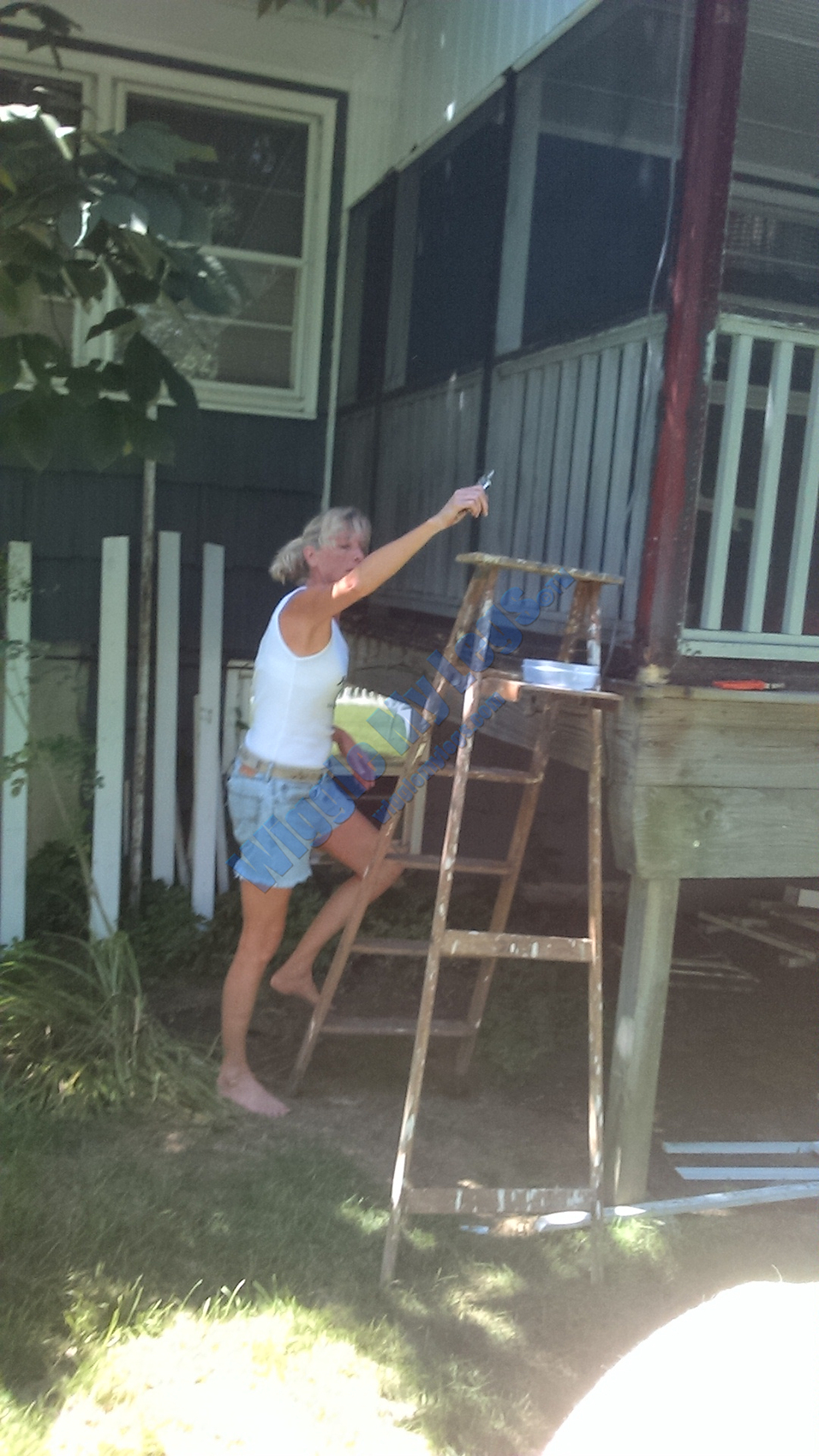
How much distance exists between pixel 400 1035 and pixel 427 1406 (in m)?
2.04

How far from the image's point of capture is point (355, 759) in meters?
4.87

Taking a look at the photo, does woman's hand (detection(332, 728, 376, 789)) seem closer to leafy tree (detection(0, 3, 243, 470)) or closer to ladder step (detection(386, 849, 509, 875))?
ladder step (detection(386, 849, 509, 875))

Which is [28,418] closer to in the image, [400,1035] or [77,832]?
[77,832]

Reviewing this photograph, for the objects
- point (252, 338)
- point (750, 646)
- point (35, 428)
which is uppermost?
point (252, 338)

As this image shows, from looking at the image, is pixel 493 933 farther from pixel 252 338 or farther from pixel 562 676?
pixel 252 338

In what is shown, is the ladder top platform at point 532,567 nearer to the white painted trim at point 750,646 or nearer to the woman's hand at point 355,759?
the white painted trim at point 750,646

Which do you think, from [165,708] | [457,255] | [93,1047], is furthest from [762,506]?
[165,708]

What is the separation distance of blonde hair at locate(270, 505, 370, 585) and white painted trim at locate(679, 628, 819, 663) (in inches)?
41.3

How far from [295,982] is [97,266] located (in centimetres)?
239

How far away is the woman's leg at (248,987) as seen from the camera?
3631 mm

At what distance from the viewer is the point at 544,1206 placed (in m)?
3.01

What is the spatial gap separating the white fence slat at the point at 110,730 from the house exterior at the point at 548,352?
889 millimetres

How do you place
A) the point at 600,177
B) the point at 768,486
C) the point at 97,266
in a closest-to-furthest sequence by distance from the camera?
the point at 97,266
the point at 768,486
the point at 600,177

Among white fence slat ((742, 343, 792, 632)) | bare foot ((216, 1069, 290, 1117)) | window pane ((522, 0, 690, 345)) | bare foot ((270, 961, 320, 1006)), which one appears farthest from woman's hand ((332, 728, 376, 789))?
window pane ((522, 0, 690, 345))
